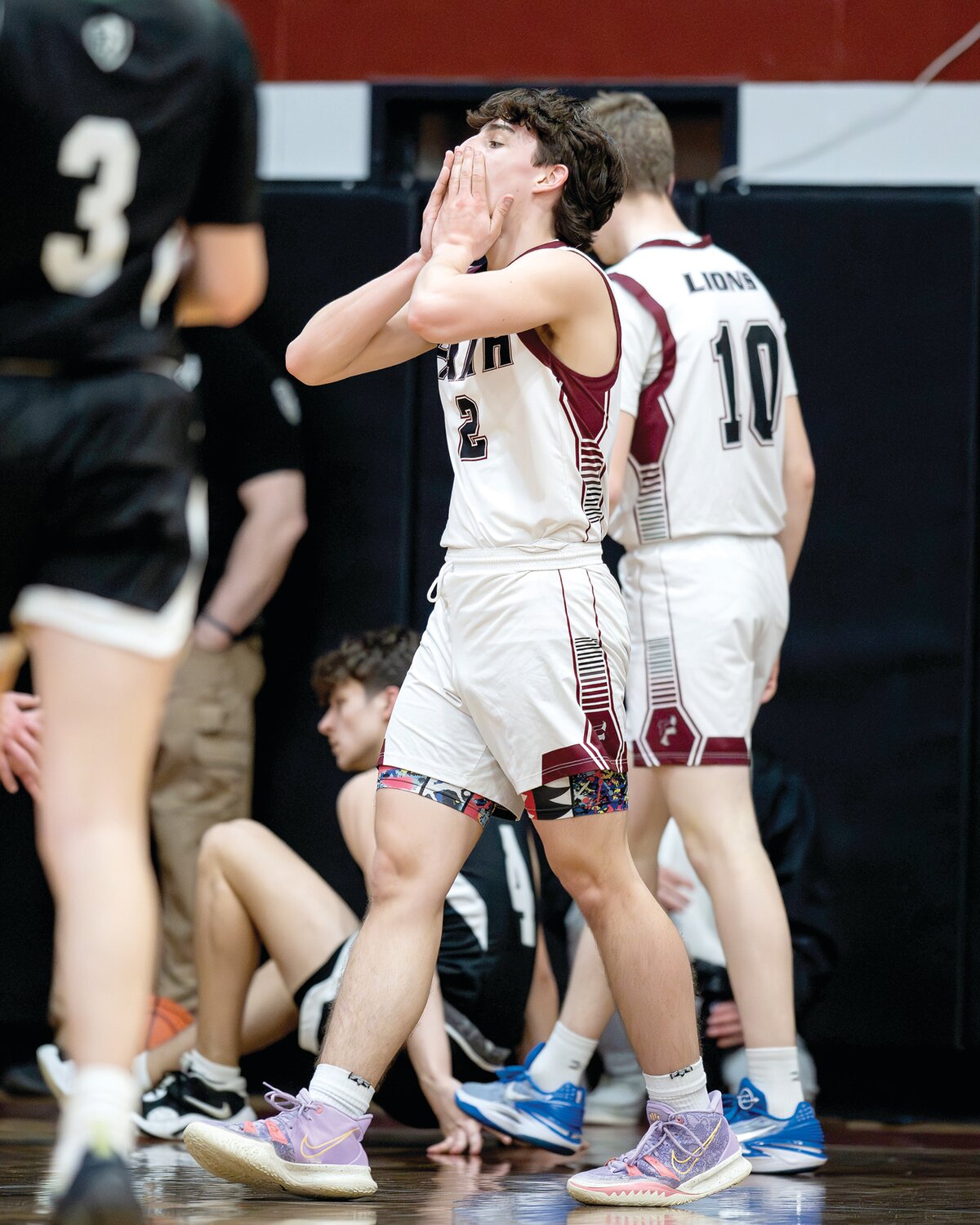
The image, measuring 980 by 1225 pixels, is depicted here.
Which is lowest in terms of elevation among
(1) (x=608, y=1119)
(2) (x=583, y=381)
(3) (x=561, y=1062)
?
(1) (x=608, y=1119)

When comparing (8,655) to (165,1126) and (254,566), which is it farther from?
(254,566)

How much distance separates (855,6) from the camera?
16.7 feet

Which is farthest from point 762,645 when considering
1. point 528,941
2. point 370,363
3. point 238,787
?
point 238,787

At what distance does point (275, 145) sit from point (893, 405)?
214 centimetres

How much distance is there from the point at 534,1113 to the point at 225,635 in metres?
1.82

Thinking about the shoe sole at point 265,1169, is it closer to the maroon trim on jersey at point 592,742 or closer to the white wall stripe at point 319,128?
the maroon trim on jersey at point 592,742

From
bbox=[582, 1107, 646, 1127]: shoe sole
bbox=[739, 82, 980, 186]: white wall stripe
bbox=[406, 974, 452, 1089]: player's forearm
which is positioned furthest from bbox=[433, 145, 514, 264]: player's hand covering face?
bbox=[739, 82, 980, 186]: white wall stripe

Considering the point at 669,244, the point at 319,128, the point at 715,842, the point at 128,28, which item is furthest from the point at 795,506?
the point at 319,128

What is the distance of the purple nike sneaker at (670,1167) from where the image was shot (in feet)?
8.84

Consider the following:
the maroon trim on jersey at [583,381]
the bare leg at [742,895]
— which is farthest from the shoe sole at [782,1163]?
the maroon trim on jersey at [583,381]

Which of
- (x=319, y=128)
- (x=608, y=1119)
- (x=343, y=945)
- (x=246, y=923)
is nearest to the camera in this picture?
(x=343, y=945)

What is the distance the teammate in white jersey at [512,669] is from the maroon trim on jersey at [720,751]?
0.61 m

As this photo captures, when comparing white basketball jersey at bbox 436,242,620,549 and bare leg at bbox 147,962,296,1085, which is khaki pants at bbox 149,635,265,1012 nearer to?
bare leg at bbox 147,962,296,1085

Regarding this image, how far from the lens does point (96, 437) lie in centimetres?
184
